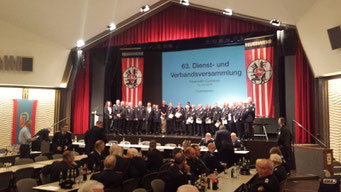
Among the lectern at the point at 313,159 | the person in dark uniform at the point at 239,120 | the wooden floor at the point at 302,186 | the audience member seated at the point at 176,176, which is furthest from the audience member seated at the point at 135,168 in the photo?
the person in dark uniform at the point at 239,120

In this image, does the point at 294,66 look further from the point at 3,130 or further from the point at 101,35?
the point at 3,130

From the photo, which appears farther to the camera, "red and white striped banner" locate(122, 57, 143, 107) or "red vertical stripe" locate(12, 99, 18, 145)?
"red and white striped banner" locate(122, 57, 143, 107)

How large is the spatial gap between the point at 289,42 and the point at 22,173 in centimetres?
1006

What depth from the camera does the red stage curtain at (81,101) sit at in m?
15.4

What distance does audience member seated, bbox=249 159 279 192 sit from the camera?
3873 millimetres

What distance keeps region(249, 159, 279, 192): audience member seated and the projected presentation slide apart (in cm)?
906

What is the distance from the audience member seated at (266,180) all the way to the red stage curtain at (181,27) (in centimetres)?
908

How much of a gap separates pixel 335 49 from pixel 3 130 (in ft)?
45.0

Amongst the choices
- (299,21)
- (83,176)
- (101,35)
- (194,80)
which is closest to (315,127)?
(299,21)

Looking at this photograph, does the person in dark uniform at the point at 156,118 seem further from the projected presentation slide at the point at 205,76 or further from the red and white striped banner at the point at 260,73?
the red and white striped banner at the point at 260,73

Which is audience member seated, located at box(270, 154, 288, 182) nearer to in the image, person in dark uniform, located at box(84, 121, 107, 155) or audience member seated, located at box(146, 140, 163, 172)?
audience member seated, located at box(146, 140, 163, 172)

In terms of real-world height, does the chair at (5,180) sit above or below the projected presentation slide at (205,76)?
below

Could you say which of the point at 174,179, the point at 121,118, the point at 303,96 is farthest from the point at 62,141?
the point at 303,96

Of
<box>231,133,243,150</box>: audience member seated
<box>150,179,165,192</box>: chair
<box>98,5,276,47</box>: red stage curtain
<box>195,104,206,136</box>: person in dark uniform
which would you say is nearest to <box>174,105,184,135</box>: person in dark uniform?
<box>195,104,206,136</box>: person in dark uniform
